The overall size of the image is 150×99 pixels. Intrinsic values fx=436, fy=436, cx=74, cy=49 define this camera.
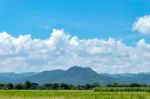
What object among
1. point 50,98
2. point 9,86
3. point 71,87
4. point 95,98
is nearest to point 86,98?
point 95,98

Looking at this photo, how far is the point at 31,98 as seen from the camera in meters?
37.5

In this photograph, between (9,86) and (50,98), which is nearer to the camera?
(50,98)

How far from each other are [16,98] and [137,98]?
34.4ft

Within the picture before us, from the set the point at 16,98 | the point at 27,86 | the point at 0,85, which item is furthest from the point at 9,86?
the point at 16,98

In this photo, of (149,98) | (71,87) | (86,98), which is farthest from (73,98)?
(71,87)

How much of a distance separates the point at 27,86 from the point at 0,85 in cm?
1055

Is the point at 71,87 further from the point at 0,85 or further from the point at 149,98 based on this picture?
the point at 149,98

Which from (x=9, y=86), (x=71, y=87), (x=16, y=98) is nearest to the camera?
(x=16, y=98)

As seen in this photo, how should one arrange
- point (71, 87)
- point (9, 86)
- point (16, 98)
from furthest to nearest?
point (71, 87)
point (9, 86)
point (16, 98)

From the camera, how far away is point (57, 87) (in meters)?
111

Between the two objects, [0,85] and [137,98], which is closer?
[137,98]

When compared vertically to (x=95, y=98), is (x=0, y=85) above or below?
above

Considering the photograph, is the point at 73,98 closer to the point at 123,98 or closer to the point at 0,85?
the point at 123,98

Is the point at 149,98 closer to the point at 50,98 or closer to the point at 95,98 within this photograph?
the point at 95,98
